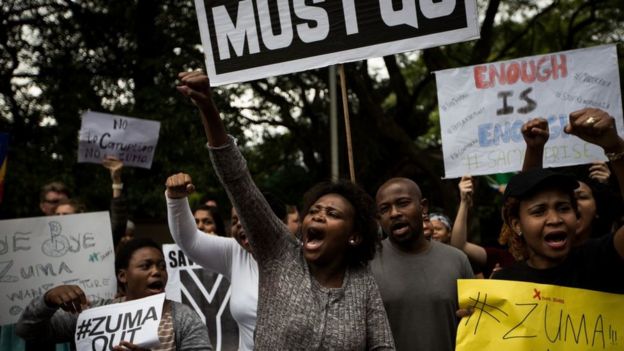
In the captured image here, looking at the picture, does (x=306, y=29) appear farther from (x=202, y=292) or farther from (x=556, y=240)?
(x=202, y=292)

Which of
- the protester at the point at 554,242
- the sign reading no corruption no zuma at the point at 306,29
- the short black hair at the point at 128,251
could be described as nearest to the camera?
the protester at the point at 554,242

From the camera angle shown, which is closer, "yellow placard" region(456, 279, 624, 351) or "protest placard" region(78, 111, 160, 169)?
"yellow placard" region(456, 279, 624, 351)

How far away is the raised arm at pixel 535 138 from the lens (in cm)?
323

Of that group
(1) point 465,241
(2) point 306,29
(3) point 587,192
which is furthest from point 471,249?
A: (2) point 306,29

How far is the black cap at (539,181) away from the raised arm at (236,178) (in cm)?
90

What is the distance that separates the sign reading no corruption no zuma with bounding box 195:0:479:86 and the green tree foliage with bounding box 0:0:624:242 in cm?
772

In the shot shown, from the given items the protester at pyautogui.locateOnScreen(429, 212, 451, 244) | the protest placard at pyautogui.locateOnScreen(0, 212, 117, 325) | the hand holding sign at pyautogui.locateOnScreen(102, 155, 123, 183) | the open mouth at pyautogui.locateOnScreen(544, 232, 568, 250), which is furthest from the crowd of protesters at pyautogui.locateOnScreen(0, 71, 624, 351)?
the hand holding sign at pyautogui.locateOnScreen(102, 155, 123, 183)

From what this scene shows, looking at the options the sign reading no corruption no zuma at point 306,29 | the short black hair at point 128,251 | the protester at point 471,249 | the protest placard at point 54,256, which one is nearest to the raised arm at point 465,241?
the protester at point 471,249

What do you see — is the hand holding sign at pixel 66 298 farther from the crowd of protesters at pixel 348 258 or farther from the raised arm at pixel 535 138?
the raised arm at pixel 535 138

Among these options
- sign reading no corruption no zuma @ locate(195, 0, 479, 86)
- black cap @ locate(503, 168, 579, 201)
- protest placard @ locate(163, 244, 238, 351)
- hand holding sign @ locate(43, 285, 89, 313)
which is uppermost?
sign reading no corruption no zuma @ locate(195, 0, 479, 86)

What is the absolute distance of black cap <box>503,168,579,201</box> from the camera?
9.15 ft

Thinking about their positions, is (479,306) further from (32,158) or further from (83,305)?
(32,158)

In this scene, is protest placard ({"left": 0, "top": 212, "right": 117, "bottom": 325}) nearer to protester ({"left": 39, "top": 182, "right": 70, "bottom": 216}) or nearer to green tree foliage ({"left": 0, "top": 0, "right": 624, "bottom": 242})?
protester ({"left": 39, "top": 182, "right": 70, "bottom": 216})

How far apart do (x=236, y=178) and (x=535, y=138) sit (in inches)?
51.0
